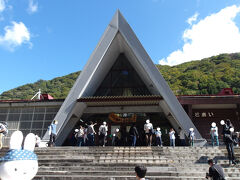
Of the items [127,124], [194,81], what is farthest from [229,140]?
[194,81]

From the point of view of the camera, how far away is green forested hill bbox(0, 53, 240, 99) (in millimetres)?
38156

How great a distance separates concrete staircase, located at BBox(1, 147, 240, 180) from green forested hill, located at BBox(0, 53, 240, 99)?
27646 millimetres

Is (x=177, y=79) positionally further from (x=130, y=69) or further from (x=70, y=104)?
(x=70, y=104)

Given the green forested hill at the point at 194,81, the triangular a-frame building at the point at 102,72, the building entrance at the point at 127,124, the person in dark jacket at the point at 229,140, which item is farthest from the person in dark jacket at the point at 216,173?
the green forested hill at the point at 194,81

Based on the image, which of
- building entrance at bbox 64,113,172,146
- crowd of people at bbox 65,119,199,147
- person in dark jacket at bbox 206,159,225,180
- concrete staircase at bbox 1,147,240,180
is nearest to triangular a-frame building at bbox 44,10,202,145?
building entrance at bbox 64,113,172,146

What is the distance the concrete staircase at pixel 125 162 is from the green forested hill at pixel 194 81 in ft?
90.7

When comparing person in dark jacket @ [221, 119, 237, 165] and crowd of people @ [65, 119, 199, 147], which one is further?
crowd of people @ [65, 119, 199, 147]

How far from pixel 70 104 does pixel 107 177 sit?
6.96m

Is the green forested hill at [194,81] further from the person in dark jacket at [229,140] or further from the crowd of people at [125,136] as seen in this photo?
the person in dark jacket at [229,140]

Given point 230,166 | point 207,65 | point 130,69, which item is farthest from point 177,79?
point 230,166

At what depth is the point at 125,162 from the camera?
24.5 feet

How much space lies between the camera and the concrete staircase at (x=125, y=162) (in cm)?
649

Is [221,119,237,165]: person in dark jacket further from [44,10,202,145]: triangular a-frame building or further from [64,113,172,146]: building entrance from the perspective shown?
[64,113,172,146]: building entrance

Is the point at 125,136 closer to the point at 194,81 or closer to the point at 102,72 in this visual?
the point at 102,72
